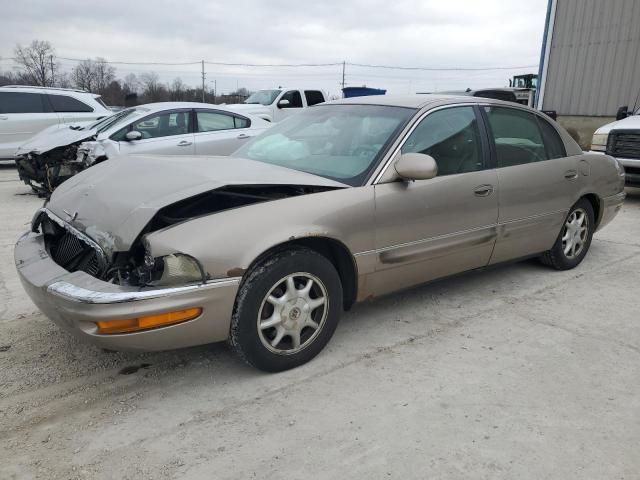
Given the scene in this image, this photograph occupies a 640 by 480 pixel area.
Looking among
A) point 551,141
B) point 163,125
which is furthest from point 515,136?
point 163,125

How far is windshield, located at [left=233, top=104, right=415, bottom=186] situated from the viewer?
333 centimetres

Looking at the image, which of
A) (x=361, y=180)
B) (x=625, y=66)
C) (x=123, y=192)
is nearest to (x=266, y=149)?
(x=361, y=180)

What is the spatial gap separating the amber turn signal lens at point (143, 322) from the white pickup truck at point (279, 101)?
1243 centimetres

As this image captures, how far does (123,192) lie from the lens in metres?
2.91

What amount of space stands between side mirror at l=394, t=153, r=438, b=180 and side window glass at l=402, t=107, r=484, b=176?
0.18 m

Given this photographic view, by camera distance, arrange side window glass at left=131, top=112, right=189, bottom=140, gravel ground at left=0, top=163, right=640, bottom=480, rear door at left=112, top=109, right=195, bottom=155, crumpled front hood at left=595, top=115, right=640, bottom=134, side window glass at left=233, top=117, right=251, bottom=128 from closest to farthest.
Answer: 1. gravel ground at left=0, top=163, right=640, bottom=480
2. rear door at left=112, top=109, right=195, bottom=155
3. side window glass at left=131, top=112, right=189, bottom=140
4. crumpled front hood at left=595, top=115, right=640, bottom=134
5. side window glass at left=233, top=117, right=251, bottom=128

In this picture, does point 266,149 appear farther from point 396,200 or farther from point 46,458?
point 46,458

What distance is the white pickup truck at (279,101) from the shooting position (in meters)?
15.0

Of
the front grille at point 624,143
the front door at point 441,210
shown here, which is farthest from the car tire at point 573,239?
the front grille at point 624,143

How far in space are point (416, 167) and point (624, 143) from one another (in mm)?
6708

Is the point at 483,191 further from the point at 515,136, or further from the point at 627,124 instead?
the point at 627,124

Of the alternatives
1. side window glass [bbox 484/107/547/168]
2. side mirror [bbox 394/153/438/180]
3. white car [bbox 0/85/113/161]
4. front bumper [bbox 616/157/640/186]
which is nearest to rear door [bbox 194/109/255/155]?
white car [bbox 0/85/113/161]

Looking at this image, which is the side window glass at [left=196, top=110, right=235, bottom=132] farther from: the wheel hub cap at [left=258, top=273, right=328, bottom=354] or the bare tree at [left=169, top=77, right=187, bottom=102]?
the bare tree at [left=169, top=77, right=187, bottom=102]

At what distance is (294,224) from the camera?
2.79 meters
